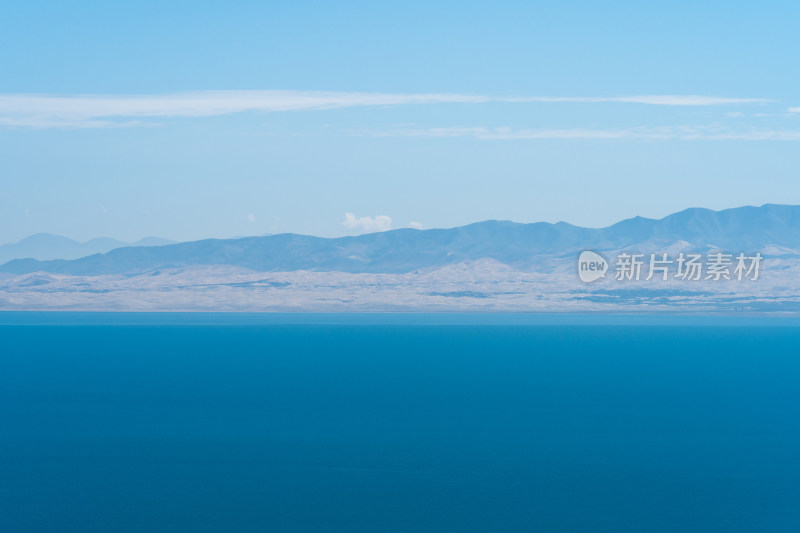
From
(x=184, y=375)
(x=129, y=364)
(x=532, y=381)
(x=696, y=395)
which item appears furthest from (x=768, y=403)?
(x=129, y=364)

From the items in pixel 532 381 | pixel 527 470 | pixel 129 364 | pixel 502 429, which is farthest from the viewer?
pixel 129 364

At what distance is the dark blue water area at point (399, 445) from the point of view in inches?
1126

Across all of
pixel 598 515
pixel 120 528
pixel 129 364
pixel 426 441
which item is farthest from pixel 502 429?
pixel 129 364

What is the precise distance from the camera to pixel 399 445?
38.7m

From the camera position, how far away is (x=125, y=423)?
4419 cm

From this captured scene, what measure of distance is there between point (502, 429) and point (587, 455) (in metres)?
5.98

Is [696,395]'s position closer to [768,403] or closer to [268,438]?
[768,403]

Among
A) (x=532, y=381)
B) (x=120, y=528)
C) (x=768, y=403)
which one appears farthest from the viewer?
(x=532, y=381)

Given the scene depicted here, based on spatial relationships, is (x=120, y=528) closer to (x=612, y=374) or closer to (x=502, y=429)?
(x=502, y=429)

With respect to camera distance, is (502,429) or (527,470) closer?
(527,470)

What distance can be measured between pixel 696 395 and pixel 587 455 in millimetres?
20561

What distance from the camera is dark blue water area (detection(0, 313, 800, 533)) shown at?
28609 mm

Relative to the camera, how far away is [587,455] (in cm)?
3697

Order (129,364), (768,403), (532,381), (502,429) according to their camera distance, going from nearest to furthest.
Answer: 1. (502,429)
2. (768,403)
3. (532,381)
4. (129,364)
